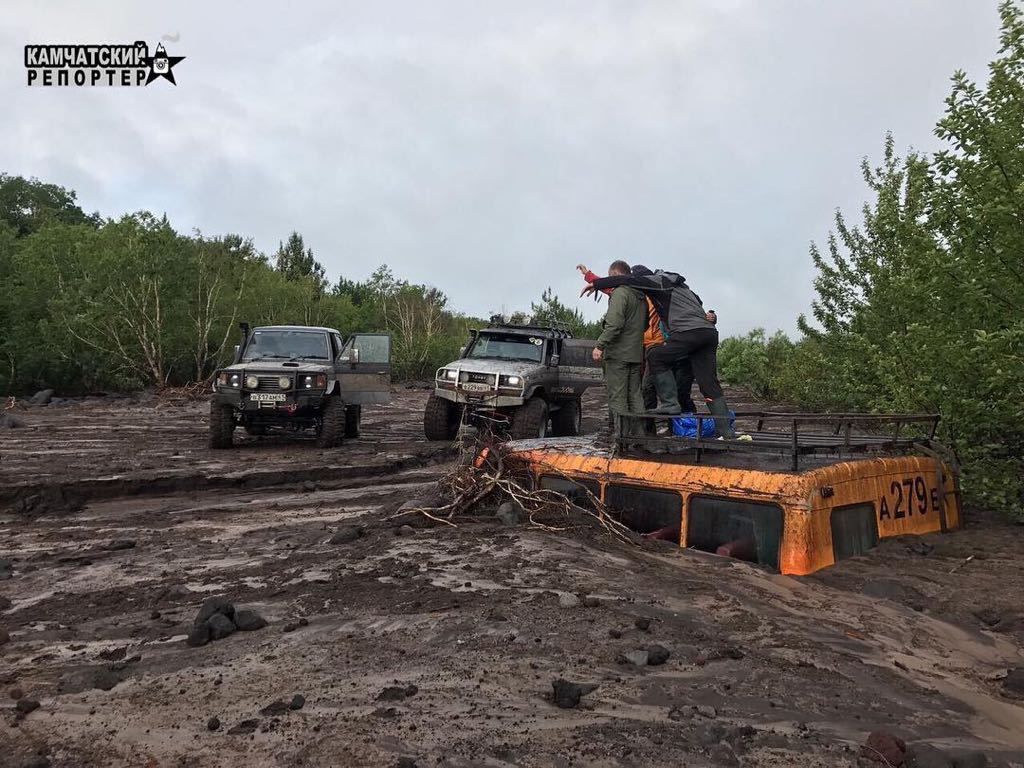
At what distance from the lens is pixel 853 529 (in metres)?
5.41

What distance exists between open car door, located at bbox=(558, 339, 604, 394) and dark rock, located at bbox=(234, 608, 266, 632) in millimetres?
8616

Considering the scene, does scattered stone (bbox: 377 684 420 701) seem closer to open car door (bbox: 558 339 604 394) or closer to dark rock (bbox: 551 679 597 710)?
dark rock (bbox: 551 679 597 710)

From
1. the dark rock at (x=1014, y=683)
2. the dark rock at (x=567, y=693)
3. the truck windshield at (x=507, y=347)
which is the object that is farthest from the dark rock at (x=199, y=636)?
the truck windshield at (x=507, y=347)

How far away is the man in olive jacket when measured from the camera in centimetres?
695

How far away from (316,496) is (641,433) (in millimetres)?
3730

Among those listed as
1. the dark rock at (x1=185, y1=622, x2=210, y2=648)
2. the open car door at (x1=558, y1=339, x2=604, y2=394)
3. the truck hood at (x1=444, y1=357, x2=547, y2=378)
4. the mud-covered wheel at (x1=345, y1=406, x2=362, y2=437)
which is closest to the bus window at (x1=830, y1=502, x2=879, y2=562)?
the dark rock at (x1=185, y1=622, x2=210, y2=648)

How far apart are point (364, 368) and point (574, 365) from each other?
3.35 metres

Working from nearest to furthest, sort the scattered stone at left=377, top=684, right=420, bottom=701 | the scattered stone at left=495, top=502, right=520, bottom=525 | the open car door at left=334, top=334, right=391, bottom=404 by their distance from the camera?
the scattered stone at left=377, top=684, right=420, bottom=701 → the scattered stone at left=495, top=502, right=520, bottom=525 → the open car door at left=334, top=334, right=391, bottom=404

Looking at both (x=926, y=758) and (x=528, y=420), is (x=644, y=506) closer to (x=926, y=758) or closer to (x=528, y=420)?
(x=926, y=758)

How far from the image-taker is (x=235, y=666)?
343 cm

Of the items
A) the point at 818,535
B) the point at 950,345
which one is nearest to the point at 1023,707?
the point at 818,535

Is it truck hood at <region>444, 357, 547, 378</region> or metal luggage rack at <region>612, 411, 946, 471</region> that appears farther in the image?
truck hood at <region>444, 357, 547, 378</region>

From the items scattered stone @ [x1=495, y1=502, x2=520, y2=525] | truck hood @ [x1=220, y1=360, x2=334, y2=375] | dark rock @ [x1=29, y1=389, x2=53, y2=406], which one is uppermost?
truck hood @ [x1=220, y1=360, x2=334, y2=375]

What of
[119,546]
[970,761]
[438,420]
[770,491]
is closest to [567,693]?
[970,761]
